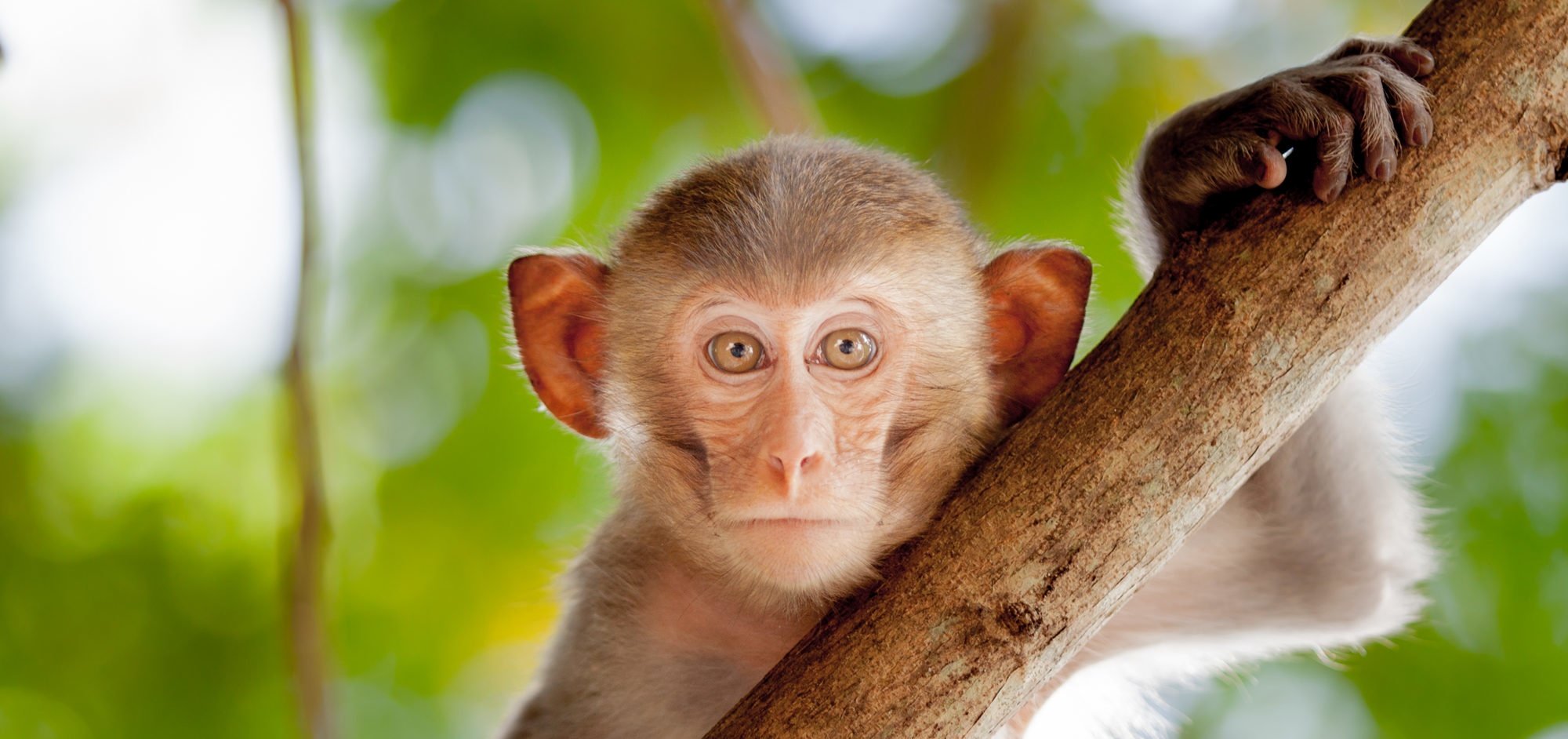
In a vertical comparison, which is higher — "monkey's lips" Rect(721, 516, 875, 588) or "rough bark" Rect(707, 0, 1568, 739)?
"rough bark" Rect(707, 0, 1568, 739)

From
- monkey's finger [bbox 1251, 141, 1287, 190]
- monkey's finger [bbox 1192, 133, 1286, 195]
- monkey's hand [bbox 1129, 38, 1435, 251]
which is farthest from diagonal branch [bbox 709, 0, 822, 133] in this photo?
monkey's finger [bbox 1251, 141, 1287, 190]

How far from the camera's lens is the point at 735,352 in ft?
10.9

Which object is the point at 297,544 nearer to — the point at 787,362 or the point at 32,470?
the point at 787,362

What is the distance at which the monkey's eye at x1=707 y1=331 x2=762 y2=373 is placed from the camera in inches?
130

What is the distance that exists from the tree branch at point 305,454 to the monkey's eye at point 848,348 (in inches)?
59.1

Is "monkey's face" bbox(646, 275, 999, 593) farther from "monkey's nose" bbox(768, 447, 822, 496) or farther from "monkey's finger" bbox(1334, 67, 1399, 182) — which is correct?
"monkey's finger" bbox(1334, 67, 1399, 182)

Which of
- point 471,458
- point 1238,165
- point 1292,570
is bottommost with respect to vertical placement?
point 471,458

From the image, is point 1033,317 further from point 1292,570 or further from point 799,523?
point 1292,570

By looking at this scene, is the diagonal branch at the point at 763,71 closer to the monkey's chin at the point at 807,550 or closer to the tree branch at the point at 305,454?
the tree branch at the point at 305,454

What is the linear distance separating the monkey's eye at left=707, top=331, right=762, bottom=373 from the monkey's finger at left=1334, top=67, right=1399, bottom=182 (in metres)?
1.40

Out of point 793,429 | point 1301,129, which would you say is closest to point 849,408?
point 793,429

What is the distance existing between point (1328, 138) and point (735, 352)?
55.2 inches

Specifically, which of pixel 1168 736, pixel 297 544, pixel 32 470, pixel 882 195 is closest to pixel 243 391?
pixel 32 470

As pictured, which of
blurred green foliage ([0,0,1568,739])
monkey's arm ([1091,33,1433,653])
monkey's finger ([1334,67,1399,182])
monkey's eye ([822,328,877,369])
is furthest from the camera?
blurred green foliage ([0,0,1568,739])
